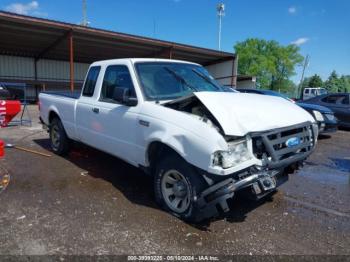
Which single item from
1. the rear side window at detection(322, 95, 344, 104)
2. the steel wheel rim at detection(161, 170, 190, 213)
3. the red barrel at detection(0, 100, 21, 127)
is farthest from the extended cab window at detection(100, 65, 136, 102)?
the rear side window at detection(322, 95, 344, 104)

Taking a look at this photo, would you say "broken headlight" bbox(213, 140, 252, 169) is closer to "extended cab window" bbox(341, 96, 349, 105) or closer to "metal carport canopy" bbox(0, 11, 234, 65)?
"extended cab window" bbox(341, 96, 349, 105)

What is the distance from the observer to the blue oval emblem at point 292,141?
3.65m

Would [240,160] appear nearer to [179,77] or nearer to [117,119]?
[179,77]

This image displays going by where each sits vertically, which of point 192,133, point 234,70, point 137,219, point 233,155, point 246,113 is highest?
point 234,70

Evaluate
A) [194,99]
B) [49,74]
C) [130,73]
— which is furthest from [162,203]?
[49,74]

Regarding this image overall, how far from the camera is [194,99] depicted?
12.0 ft

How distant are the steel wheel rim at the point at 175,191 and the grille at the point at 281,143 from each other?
949 mm

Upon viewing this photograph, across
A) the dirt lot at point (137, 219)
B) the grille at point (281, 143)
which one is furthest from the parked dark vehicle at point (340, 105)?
the grille at point (281, 143)

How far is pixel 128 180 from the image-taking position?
518cm

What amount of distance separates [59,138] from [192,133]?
4.28 metres

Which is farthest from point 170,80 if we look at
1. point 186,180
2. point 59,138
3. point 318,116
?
point 318,116

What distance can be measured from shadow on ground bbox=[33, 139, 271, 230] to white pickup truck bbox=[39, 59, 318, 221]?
1.51 feet

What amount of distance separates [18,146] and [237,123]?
6521 mm

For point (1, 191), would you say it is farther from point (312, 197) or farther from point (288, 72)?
point (288, 72)
